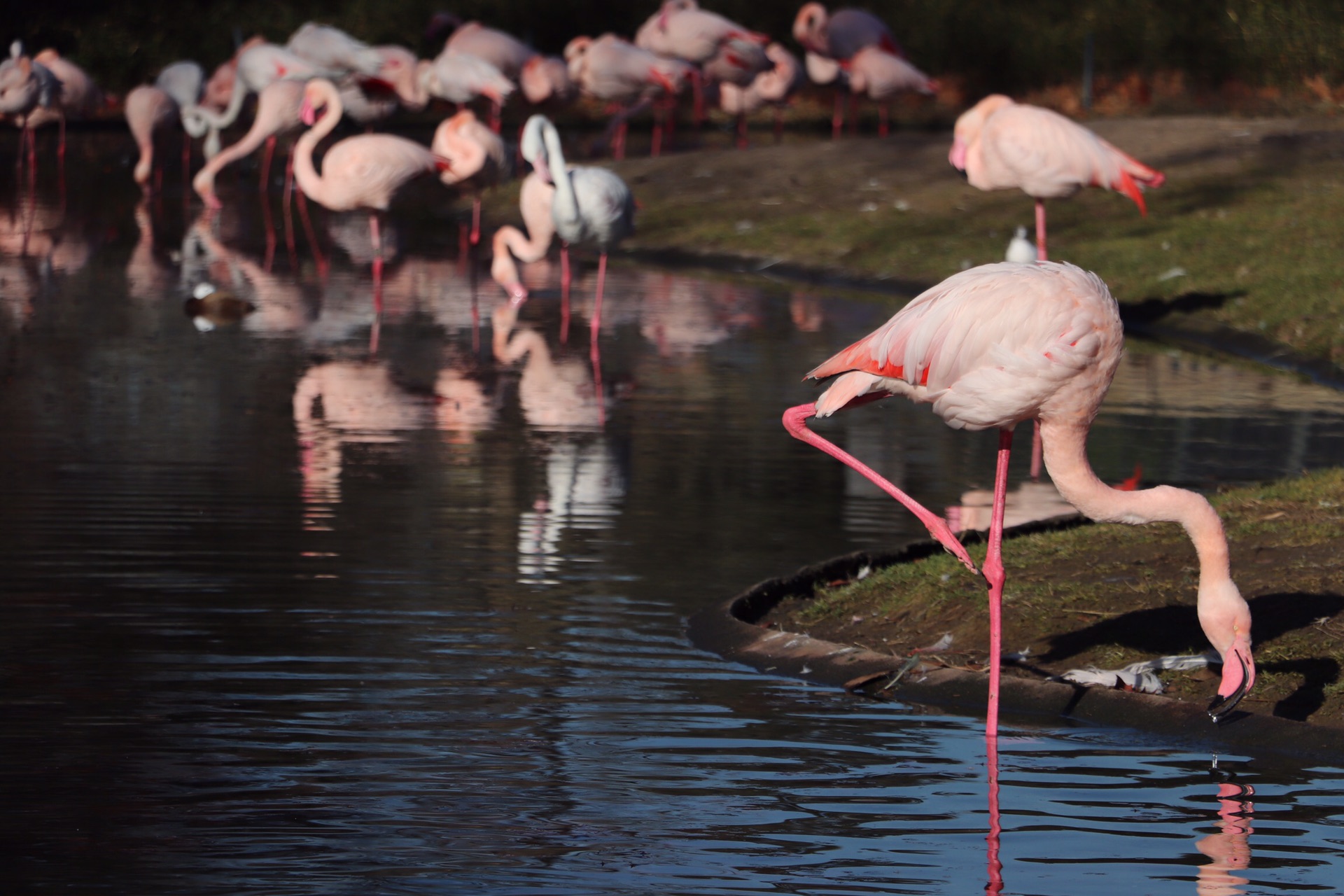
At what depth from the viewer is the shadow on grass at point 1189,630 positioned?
245 inches

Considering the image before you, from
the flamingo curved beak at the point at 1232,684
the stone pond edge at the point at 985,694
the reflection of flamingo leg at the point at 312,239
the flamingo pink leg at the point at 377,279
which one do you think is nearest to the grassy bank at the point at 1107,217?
the reflection of flamingo leg at the point at 312,239

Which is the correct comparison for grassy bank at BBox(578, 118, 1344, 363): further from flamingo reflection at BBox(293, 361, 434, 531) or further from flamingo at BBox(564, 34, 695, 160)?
flamingo reflection at BBox(293, 361, 434, 531)

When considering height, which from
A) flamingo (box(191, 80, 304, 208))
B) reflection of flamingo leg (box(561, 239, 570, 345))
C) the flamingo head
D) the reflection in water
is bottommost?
the reflection in water

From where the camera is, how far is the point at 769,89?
2909 centimetres

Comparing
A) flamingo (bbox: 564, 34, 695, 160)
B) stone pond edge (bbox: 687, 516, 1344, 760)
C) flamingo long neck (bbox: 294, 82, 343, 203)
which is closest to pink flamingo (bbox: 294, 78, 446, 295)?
flamingo long neck (bbox: 294, 82, 343, 203)

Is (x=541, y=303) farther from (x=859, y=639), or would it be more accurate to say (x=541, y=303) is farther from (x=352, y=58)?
(x=352, y=58)

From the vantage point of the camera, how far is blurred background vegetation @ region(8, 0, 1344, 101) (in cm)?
3175

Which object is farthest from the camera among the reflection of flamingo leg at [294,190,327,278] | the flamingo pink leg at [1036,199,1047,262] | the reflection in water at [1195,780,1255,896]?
the reflection of flamingo leg at [294,190,327,278]

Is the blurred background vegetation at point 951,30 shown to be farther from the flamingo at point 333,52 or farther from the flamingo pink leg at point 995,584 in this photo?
the flamingo pink leg at point 995,584

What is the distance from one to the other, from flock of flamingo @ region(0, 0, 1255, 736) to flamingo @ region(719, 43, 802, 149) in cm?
4

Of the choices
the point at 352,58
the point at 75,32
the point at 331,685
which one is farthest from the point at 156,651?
the point at 75,32

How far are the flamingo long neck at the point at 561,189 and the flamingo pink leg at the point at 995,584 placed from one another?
846 centimetres

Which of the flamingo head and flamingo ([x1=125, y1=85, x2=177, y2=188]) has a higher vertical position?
flamingo ([x1=125, y1=85, x2=177, y2=188])

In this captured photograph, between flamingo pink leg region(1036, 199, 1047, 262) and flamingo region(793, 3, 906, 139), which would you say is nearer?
flamingo pink leg region(1036, 199, 1047, 262)
